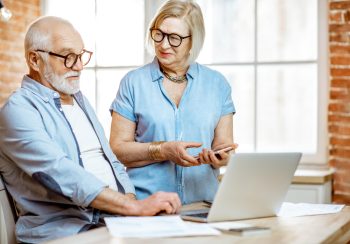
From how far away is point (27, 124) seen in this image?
7.14 ft

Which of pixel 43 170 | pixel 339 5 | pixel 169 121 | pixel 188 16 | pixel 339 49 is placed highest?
pixel 339 5

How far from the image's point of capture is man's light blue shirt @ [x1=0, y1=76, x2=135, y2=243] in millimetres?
2125

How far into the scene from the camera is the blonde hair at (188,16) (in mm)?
2680

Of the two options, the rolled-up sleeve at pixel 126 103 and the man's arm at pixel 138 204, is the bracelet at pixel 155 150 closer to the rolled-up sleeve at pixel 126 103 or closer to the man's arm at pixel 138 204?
the rolled-up sleeve at pixel 126 103

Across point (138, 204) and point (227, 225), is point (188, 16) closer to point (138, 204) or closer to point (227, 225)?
point (138, 204)

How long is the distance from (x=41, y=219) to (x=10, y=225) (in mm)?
127

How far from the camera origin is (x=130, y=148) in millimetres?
2637

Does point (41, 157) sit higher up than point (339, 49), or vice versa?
point (339, 49)

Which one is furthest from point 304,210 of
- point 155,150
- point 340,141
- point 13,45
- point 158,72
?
point 13,45

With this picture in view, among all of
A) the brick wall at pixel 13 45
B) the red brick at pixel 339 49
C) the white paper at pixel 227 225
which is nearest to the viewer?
the white paper at pixel 227 225

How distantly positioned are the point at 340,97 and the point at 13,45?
2362 mm

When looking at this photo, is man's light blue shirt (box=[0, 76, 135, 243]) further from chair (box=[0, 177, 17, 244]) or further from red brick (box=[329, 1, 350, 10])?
red brick (box=[329, 1, 350, 10])

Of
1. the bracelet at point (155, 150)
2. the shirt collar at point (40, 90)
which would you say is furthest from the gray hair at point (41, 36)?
the bracelet at point (155, 150)

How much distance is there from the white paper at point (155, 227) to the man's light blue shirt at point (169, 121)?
680 mm
